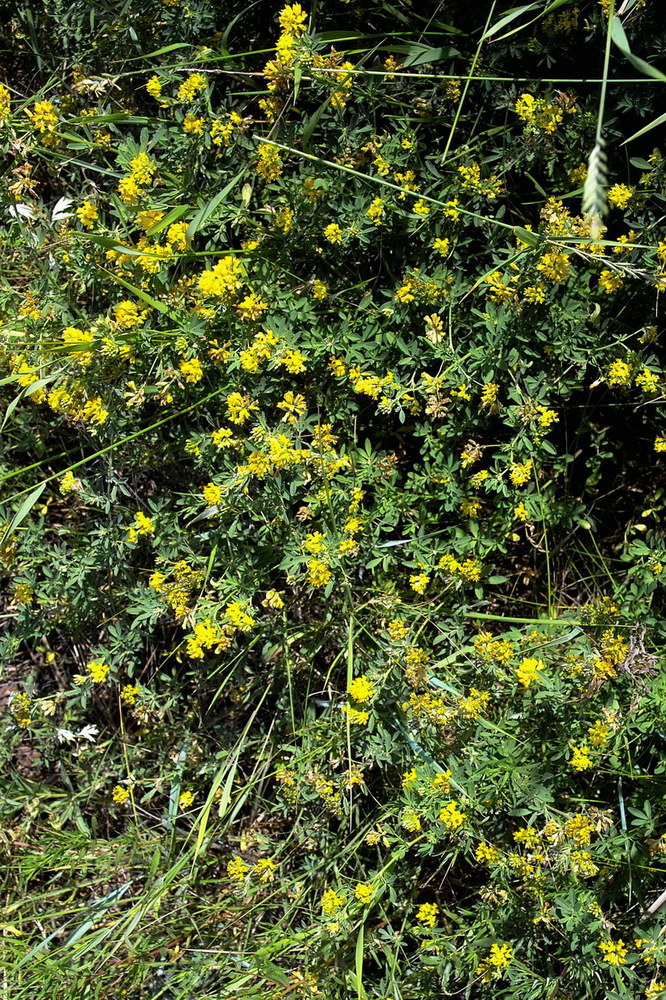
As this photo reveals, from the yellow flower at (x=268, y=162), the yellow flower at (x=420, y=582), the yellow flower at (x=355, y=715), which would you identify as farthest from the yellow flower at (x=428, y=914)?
the yellow flower at (x=268, y=162)

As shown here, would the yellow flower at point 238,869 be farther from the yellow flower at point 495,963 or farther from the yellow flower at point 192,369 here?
the yellow flower at point 192,369

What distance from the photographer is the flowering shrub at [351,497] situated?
3.12 m

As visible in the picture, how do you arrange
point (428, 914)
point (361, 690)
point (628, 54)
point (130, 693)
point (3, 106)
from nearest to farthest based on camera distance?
1. point (628, 54)
2. point (361, 690)
3. point (428, 914)
4. point (3, 106)
5. point (130, 693)

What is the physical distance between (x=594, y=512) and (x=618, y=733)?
3.28ft

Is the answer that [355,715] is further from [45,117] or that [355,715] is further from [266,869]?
[45,117]

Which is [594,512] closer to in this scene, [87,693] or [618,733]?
[618,733]

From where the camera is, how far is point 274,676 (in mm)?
3633

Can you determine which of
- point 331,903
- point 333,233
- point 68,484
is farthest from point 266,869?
point 333,233

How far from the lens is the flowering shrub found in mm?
3119

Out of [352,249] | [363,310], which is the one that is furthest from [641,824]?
[352,249]

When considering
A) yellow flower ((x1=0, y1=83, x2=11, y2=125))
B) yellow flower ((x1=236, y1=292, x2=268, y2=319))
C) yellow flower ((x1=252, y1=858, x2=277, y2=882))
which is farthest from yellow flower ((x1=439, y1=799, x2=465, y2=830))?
yellow flower ((x1=0, y1=83, x2=11, y2=125))

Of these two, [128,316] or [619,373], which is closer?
[619,373]

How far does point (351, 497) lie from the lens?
331 cm

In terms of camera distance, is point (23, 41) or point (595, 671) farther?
point (23, 41)
